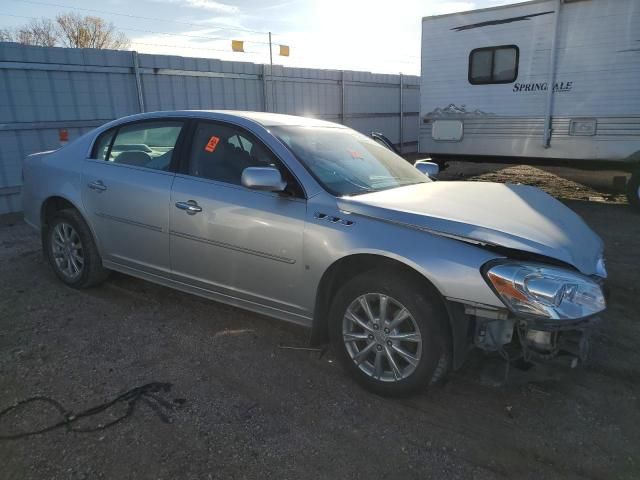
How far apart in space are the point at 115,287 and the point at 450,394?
3305 mm

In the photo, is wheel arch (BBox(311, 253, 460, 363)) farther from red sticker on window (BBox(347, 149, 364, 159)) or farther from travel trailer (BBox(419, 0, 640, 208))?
travel trailer (BBox(419, 0, 640, 208))

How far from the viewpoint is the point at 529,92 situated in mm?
9023

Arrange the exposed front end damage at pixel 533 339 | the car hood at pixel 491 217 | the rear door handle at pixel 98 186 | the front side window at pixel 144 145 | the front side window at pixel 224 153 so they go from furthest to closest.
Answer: the rear door handle at pixel 98 186 → the front side window at pixel 144 145 → the front side window at pixel 224 153 → the car hood at pixel 491 217 → the exposed front end damage at pixel 533 339

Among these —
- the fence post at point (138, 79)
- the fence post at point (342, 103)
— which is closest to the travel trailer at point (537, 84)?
the fence post at point (342, 103)

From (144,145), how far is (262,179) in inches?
64.9

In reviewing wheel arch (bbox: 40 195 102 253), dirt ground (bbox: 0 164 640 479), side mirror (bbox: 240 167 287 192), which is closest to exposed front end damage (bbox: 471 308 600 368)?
dirt ground (bbox: 0 164 640 479)

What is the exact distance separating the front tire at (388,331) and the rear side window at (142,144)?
1.91 metres

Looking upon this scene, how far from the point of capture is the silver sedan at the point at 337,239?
2709 mm

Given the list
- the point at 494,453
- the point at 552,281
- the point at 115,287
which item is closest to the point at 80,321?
the point at 115,287

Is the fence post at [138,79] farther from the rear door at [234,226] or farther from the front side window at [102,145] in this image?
the rear door at [234,226]

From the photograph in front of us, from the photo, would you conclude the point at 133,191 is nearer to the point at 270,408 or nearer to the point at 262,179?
the point at 262,179

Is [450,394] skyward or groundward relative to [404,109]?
groundward

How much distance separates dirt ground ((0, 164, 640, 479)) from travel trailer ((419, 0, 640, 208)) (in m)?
5.16

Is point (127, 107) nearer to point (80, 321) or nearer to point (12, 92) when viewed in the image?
point (12, 92)
